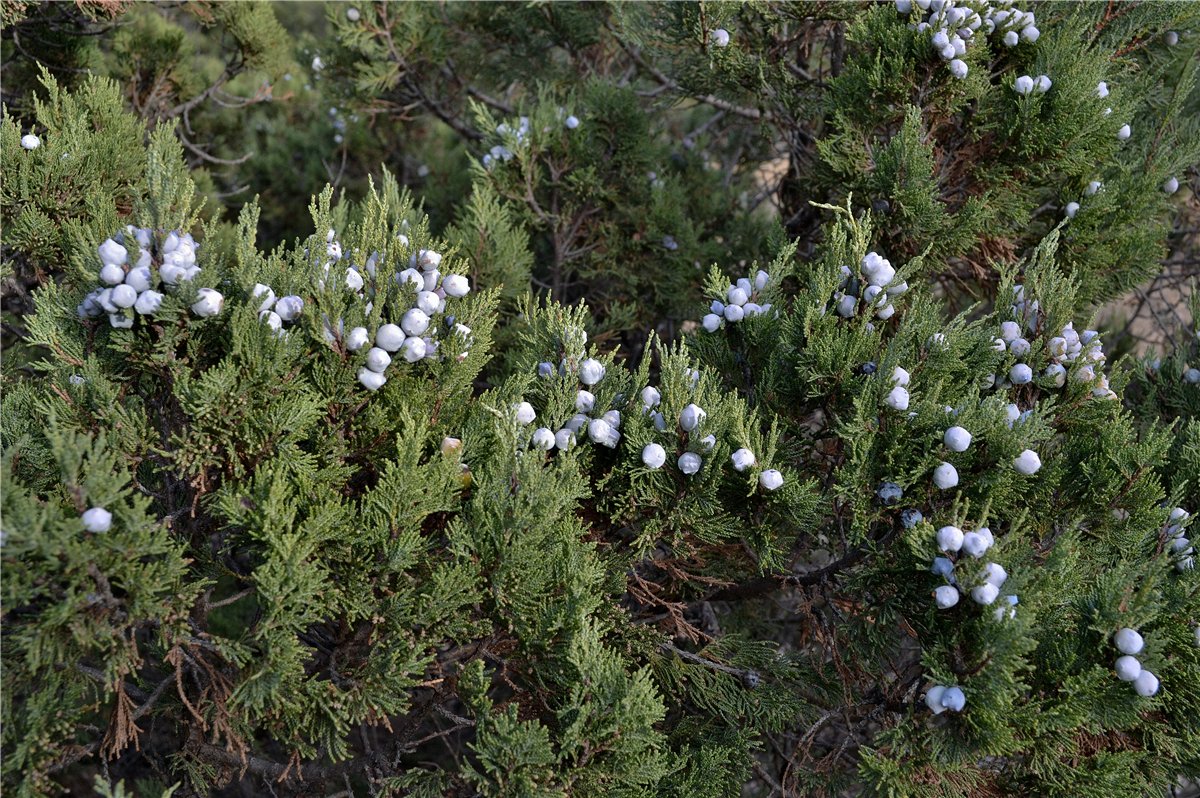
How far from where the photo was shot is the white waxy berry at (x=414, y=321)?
181cm

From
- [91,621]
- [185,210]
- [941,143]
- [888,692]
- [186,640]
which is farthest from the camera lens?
[941,143]

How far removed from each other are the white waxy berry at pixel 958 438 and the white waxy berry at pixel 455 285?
1161mm

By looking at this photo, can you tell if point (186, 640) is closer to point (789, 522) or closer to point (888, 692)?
point (789, 522)

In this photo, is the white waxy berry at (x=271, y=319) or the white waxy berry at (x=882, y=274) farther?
the white waxy berry at (x=882, y=274)

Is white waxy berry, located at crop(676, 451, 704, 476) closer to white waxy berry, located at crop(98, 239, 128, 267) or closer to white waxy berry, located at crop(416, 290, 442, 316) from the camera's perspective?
white waxy berry, located at crop(416, 290, 442, 316)

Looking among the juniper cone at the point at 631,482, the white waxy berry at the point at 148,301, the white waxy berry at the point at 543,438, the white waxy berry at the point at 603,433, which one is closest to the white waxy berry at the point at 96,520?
the juniper cone at the point at 631,482

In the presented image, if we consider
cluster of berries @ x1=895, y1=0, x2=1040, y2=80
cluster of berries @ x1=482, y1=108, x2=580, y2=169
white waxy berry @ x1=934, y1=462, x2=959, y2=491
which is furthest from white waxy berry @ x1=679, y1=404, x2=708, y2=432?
cluster of berries @ x1=482, y1=108, x2=580, y2=169

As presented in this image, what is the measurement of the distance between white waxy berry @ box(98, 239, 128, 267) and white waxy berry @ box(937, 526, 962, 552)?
1.75 m

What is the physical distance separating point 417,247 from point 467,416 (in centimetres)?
43

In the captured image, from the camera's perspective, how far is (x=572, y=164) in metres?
3.27

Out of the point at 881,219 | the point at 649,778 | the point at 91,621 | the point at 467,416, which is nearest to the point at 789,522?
the point at 649,778

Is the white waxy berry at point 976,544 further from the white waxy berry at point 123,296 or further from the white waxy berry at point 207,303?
the white waxy berry at point 123,296

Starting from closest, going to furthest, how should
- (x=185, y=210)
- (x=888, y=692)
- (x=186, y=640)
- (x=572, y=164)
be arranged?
(x=186, y=640) < (x=185, y=210) < (x=888, y=692) < (x=572, y=164)

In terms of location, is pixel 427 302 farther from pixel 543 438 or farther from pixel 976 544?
pixel 976 544
